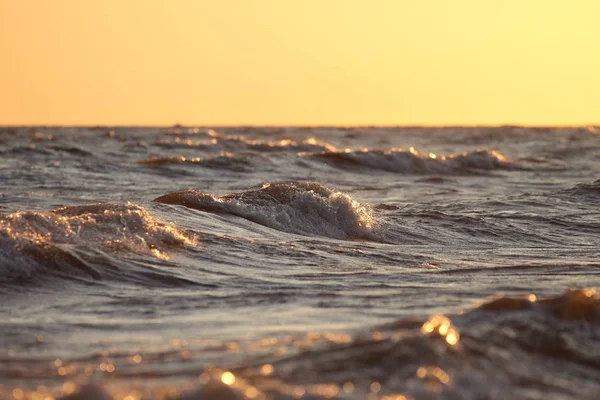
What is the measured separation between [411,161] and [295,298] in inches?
901

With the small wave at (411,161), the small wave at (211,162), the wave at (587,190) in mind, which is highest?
the wave at (587,190)

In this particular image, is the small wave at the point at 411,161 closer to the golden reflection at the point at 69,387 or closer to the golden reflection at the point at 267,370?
the golden reflection at the point at 267,370

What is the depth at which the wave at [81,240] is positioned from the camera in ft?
24.6

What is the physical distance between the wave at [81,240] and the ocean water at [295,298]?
18 millimetres

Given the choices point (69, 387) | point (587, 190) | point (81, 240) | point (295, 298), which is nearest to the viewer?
point (69, 387)

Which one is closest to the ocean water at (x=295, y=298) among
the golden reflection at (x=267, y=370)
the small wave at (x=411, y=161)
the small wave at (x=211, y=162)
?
the golden reflection at (x=267, y=370)

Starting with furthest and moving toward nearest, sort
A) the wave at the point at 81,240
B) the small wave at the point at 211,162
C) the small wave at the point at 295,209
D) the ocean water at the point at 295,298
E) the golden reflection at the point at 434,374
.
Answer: the small wave at the point at 211,162
the small wave at the point at 295,209
the wave at the point at 81,240
the ocean water at the point at 295,298
the golden reflection at the point at 434,374

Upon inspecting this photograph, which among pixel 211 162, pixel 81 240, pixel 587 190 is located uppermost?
pixel 81 240

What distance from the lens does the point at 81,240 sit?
841cm

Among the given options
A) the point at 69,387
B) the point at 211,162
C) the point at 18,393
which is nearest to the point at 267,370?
the point at 69,387

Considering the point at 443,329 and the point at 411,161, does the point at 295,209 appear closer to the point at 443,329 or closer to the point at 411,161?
the point at 443,329

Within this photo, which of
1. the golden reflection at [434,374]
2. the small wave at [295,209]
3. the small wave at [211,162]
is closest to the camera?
the golden reflection at [434,374]

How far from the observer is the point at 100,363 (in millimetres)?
4816

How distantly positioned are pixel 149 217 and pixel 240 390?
570cm
